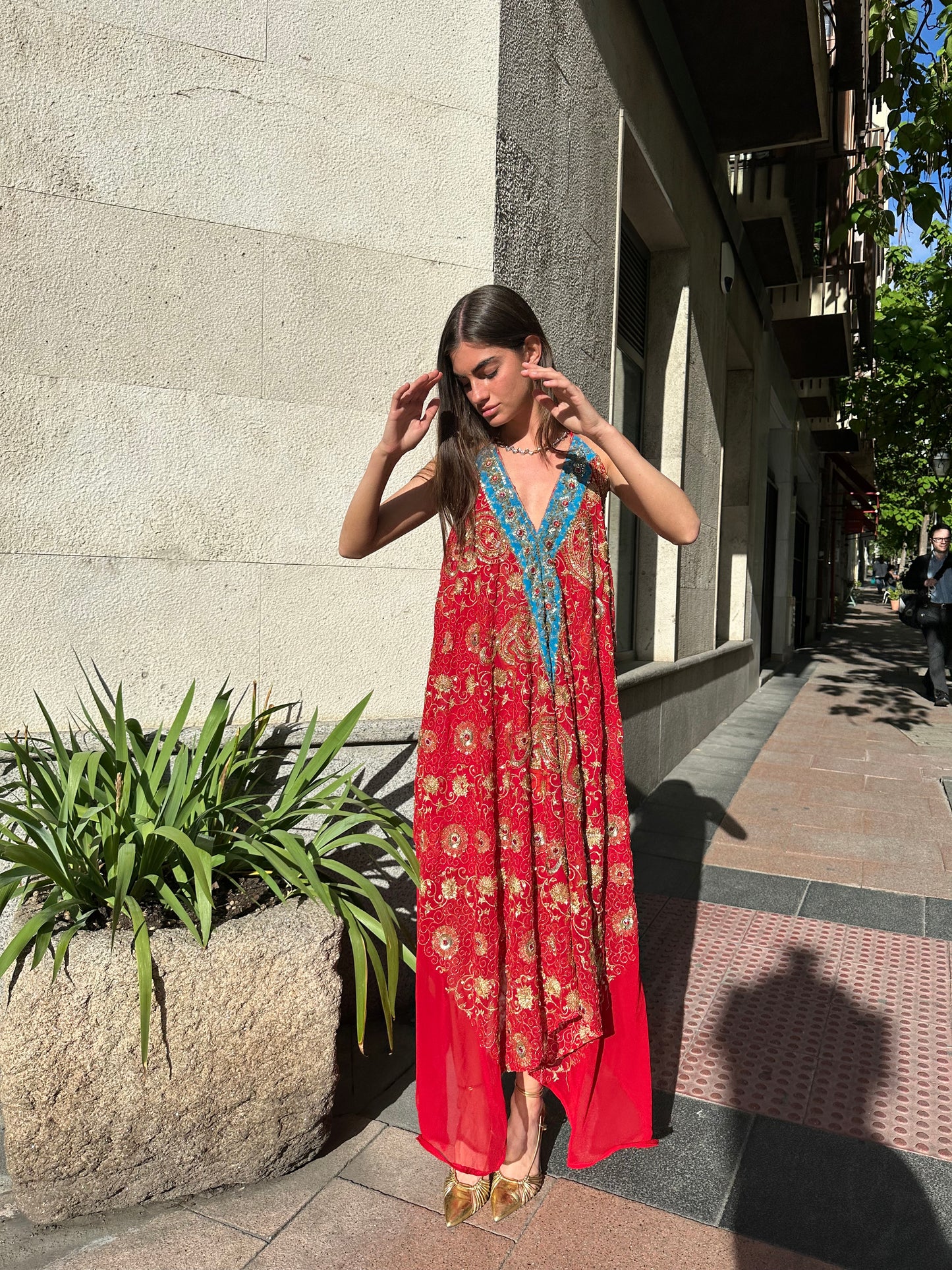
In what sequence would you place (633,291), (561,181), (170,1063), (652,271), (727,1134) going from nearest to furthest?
(170,1063), (727,1134), (561,181), (633,291), (652,271)

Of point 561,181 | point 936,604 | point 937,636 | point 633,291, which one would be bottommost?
point 937,636

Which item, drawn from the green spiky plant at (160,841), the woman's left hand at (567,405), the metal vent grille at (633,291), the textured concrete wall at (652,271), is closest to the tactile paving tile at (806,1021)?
the green spiky plant at (160,841)

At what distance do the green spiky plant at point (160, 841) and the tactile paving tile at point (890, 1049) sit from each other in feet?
4.62

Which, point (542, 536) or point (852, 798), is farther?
point (852, 798)

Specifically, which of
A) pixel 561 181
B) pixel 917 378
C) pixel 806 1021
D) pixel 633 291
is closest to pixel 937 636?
pixel 917 378

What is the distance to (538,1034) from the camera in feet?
7.24

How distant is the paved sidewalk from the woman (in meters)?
0.17

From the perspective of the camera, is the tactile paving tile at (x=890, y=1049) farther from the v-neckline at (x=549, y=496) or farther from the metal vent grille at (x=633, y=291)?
the metal vent grille at (x=633, y=291)

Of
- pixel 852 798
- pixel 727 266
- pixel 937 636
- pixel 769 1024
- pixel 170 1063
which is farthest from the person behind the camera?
pixel 937 636

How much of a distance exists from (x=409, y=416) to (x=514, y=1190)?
75.3 inches

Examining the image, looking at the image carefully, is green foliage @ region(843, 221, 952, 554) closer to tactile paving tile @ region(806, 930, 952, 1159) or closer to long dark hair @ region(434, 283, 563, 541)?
tactile paving tile @ region(806, 930, 952, 1159)

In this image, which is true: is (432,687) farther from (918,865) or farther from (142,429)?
(918,865)

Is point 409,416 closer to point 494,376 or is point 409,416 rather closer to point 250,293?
point 494,376

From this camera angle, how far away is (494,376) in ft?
7.18
